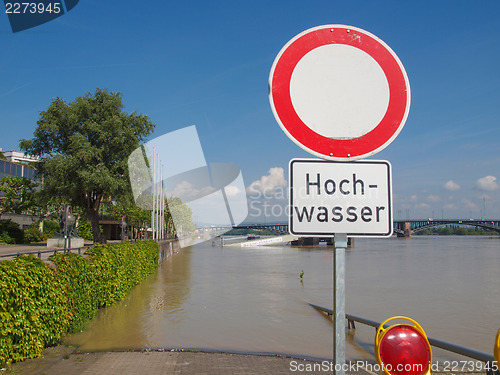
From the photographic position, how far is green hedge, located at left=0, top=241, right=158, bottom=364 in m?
6.18

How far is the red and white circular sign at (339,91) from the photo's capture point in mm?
2334

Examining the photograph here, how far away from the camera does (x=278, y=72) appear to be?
95.5 inches

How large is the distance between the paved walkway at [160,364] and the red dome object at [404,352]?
4.36 m

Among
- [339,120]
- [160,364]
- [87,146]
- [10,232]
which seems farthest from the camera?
[10,232]

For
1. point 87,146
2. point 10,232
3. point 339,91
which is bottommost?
point 10,232

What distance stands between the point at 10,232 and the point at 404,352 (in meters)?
53.4

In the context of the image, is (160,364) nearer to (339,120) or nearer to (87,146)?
(339,120)

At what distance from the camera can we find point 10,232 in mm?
47781

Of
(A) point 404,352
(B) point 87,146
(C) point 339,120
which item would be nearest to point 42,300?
(A) point 404,352

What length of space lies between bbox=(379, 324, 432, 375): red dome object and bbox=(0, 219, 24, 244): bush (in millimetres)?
50676

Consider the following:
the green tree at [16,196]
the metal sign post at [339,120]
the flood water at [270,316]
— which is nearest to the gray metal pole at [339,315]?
the metal sign post at [339,120]

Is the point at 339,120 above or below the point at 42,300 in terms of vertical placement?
above

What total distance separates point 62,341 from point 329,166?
318 inches

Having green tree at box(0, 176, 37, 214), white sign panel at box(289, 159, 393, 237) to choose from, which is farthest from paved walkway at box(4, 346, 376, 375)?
green tree at box(0, 176, 37, 214)
